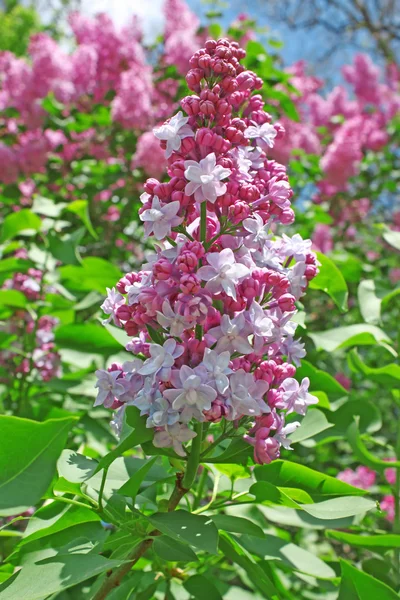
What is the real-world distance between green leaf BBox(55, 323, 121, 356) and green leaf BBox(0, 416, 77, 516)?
788 millimetres

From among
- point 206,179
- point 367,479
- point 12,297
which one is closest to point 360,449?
point 206,179

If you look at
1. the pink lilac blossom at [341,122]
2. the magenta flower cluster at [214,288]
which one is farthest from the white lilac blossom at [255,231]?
the pink lilac blossom at [341,122]

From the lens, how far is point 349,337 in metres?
1.53

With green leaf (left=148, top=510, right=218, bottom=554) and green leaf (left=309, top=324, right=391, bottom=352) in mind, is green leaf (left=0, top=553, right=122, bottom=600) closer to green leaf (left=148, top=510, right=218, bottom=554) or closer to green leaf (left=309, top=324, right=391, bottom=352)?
green leaf (left=148, top=510, right=218, bottom=554)

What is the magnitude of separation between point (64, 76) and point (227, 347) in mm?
3270

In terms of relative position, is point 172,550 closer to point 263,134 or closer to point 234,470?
point 234,470

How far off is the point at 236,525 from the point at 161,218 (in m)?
0.52

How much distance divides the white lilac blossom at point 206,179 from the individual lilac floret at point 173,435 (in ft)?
1.13

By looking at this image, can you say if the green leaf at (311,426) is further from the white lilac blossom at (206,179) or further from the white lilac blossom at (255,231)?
the white lilac blossom at (206,179)

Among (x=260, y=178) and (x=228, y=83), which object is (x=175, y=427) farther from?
(x=228, y=83)

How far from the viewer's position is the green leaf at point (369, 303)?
167 centimetres

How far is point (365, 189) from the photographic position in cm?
493

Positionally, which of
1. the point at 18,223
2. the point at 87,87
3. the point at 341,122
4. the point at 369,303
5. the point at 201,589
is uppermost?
the point at 341,122

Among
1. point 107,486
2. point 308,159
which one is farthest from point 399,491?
point 308,159
